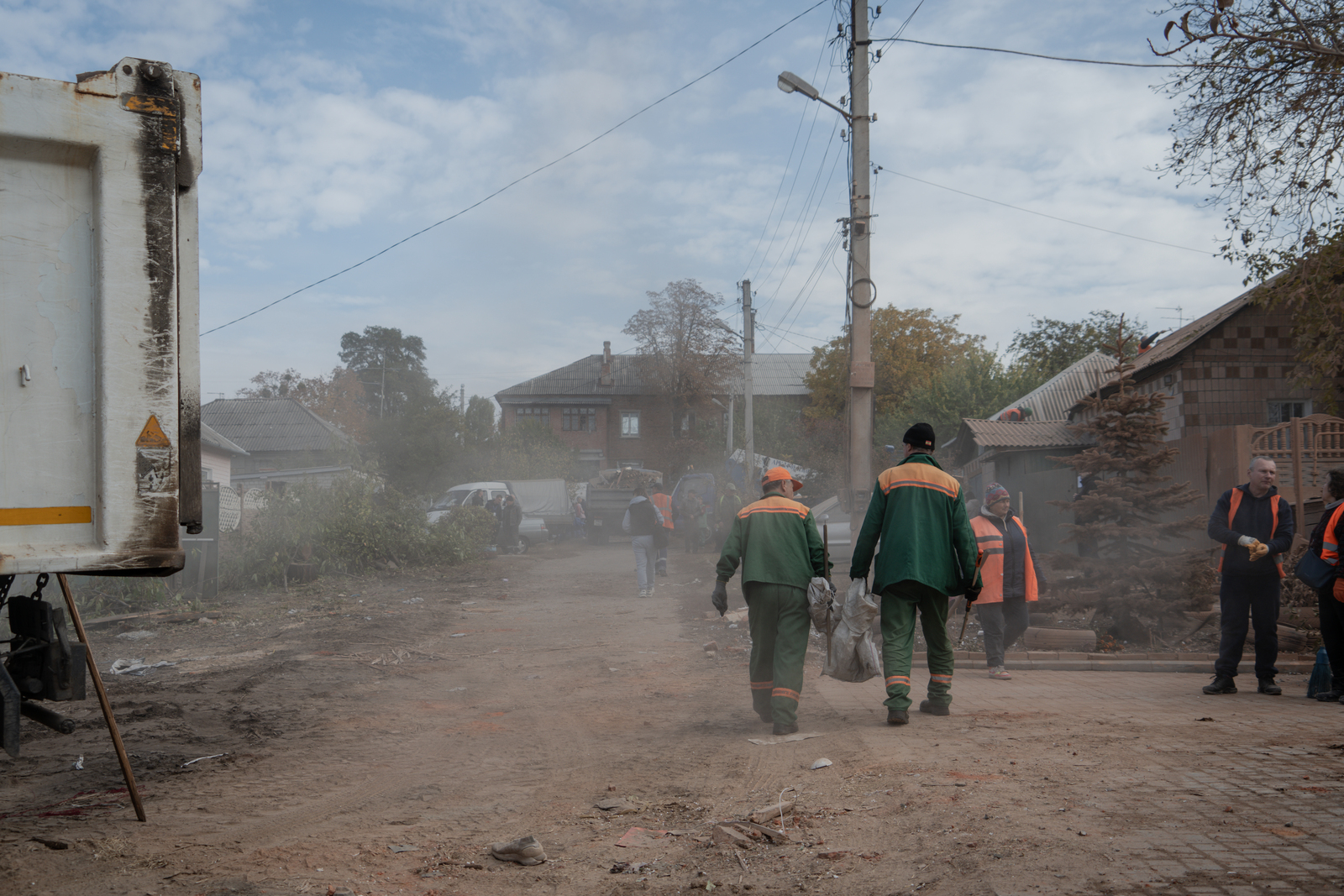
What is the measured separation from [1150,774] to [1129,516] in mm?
5827

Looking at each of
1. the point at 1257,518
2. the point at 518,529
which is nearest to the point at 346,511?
the point at 518,529

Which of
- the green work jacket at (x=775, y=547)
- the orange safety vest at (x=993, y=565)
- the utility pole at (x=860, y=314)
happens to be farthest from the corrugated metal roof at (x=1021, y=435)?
the green work jacket at (x=775, y=547)

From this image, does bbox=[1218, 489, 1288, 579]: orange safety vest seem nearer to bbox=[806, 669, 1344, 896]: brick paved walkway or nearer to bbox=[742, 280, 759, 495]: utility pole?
bbox=[806, 669, 1344, 896]: brick paved walkway

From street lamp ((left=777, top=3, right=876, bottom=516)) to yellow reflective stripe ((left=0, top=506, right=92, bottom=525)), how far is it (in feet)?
31.5

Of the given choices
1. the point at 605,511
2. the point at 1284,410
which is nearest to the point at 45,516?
A: the point at 1284,410

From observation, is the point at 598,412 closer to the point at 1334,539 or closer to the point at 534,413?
the point at 534,413

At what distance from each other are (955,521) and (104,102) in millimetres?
5217

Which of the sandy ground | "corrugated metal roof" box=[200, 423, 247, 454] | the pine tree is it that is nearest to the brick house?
"corrugated metal roof" box=[200, 423, 247, 454]

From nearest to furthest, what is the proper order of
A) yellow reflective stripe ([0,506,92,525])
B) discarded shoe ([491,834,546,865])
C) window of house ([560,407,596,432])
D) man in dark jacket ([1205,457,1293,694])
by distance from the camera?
yellow reflective stripe ([0,506,92,525])
discarded shoe ([491,834,546,865])
man in dark jacket ([1205,457,1293,694])
window of house ([560,407,596,432])

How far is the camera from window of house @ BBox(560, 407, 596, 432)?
60.4 meters

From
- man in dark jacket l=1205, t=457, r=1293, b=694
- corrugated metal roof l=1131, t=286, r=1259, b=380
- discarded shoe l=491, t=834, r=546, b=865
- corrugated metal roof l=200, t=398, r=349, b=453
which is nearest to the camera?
discarded shoe l=491, t=834, r=546, b=865

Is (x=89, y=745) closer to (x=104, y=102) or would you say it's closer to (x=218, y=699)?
(x=218, y=699)

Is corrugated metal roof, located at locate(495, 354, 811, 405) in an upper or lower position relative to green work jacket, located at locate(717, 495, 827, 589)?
upper

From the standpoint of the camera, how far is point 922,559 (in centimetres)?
616
